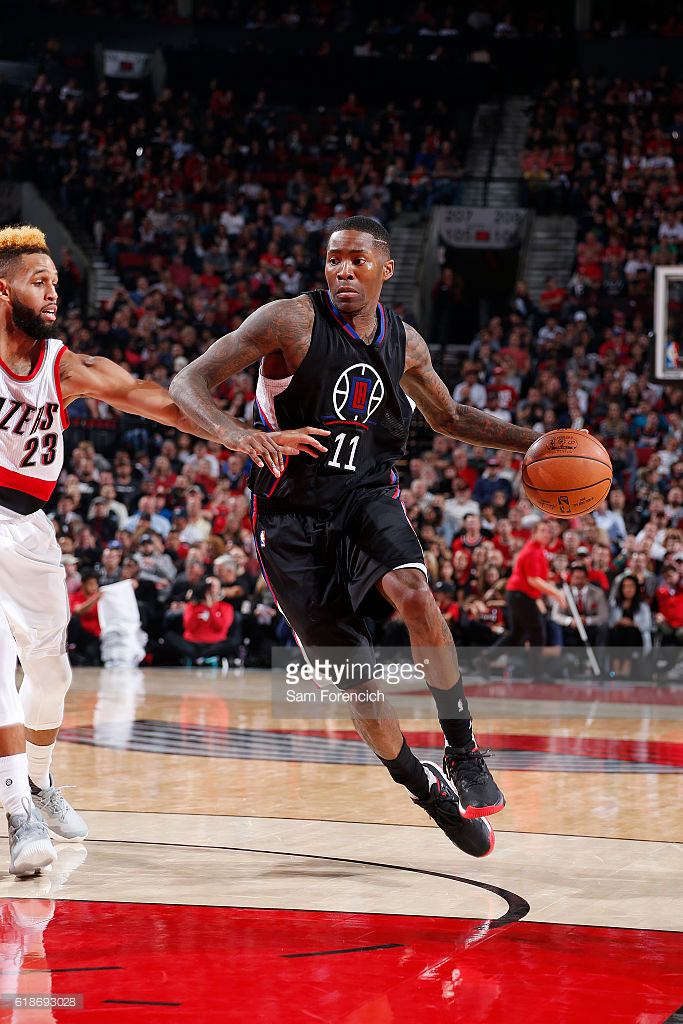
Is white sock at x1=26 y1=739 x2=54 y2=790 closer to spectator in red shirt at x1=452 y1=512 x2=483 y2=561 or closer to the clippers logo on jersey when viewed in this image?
the clippers logo on jersey

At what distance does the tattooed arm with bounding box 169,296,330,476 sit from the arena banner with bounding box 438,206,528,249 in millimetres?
16461

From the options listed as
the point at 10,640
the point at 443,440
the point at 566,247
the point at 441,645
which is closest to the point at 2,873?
the point at 10,640

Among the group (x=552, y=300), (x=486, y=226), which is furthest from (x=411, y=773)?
(x=486, y=226)

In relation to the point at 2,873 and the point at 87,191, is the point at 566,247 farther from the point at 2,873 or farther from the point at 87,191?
the point at 2,873

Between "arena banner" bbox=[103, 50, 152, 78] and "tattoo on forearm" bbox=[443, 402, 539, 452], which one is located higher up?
"arena banner" bbox=[103, 50, 152, 78]

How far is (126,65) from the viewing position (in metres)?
23.2

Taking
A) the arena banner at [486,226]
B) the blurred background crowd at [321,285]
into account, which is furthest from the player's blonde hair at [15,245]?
the arena banner at [486,226]

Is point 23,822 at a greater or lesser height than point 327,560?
lesser

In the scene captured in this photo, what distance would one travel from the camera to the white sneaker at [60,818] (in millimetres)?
5012

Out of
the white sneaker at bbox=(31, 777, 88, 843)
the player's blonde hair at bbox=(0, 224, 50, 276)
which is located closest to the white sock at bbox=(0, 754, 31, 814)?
the white sneaker at bbox=(31, 777, 88, 843)

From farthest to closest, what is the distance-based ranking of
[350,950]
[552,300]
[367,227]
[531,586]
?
[552,300]
[531,586]
[367,227]
[350,950]

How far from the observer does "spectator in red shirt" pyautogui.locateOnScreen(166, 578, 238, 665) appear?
12.8 metres

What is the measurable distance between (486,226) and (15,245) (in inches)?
651

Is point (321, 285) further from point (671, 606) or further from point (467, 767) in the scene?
point (467, 767)
